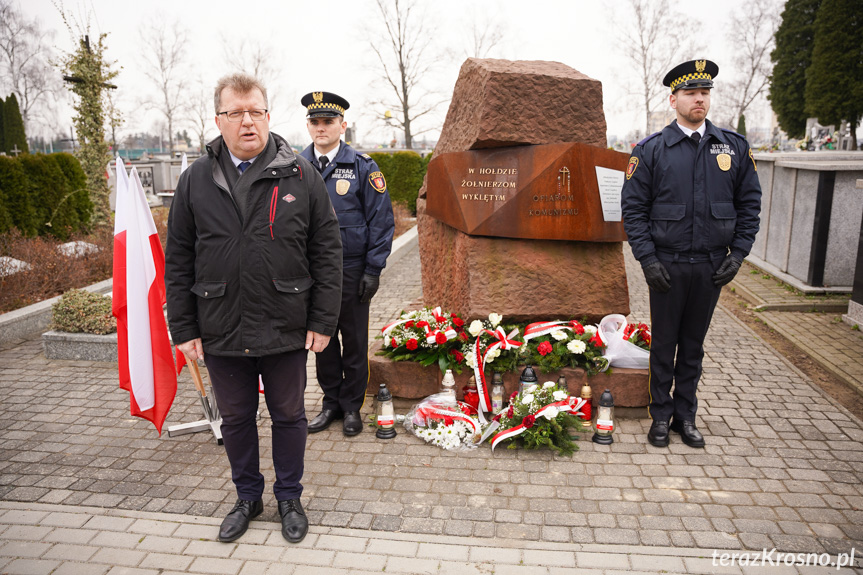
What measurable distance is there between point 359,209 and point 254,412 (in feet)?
5.04

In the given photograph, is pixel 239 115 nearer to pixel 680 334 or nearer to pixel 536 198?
pixel 536 198

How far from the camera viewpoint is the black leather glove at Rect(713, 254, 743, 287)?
3.63 m

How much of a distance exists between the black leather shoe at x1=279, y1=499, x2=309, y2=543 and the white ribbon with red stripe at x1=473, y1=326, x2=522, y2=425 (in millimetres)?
1460

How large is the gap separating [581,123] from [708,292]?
157cm

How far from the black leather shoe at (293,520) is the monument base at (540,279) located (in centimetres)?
196

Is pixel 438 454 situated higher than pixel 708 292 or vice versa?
pixel 708 292

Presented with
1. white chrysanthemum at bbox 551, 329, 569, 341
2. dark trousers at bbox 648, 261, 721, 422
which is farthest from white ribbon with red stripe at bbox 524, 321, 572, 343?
dark trousers at bbox 648, 261, 721, 422

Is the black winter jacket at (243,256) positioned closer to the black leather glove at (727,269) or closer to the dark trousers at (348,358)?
the dark trousers at (348,358)

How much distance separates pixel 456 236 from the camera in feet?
15.7

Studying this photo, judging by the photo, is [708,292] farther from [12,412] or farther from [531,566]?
[12,412]

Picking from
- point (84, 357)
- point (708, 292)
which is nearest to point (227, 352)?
point (708, 292)

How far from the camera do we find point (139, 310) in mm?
3781

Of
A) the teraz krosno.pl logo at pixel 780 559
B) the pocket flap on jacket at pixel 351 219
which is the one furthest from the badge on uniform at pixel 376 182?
the teraz krosno.pl logo at pixel 780 559

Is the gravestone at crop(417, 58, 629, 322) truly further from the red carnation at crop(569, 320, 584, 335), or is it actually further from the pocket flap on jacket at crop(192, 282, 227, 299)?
the pocket flap on jacket at crop(192, 282, 227, 299)
